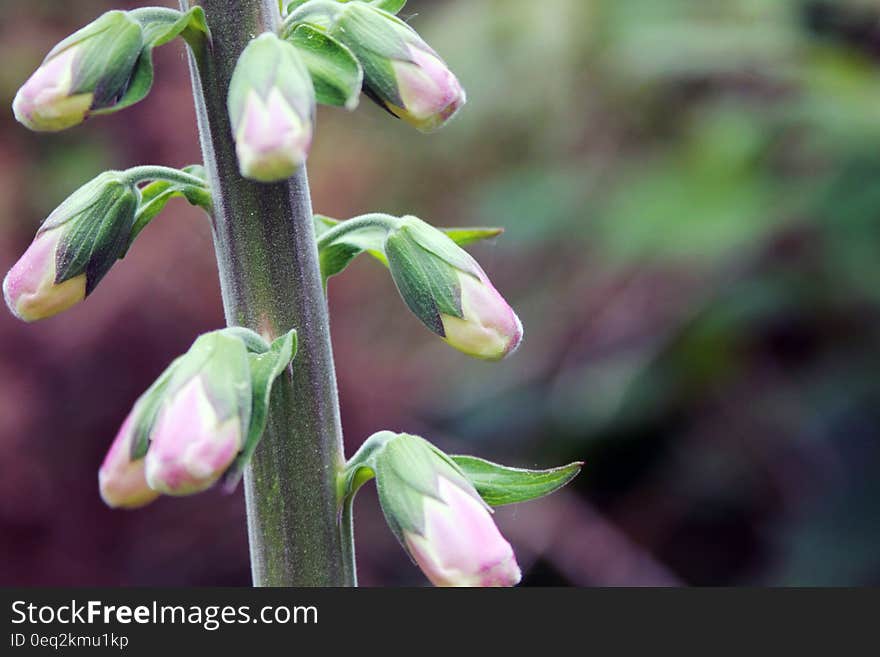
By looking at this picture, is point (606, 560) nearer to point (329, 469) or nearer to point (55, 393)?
point (55, 393)

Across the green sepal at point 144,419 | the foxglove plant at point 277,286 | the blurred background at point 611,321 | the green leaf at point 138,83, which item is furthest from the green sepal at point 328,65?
the blurred background at point 611,321

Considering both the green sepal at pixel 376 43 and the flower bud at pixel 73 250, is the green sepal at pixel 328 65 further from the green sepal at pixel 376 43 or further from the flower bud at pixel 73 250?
the flower bud at pixel 73 250

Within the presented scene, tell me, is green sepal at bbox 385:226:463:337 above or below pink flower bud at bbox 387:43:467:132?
below

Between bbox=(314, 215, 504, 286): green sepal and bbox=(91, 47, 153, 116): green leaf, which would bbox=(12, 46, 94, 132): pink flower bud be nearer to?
bbox=(91, 47, 153, 116): green leaf

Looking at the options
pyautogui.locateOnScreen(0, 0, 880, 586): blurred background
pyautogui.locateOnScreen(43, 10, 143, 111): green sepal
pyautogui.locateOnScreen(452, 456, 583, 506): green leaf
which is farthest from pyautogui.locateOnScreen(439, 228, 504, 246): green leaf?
pyautogui.locateOnScreen(0, 0, 880, 586): blurred background

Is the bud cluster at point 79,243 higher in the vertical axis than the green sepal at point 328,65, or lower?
lower

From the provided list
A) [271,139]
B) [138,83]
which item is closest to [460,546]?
[271,139]
